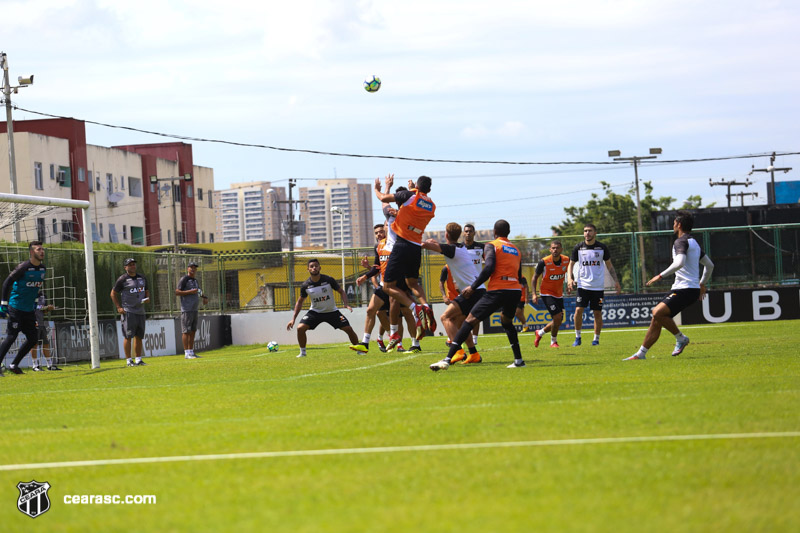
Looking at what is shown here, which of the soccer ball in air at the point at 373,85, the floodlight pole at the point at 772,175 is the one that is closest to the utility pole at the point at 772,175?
the floodlight pole at the point at 772,175

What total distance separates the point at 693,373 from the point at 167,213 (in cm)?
7765

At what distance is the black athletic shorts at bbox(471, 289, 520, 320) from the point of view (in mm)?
12356

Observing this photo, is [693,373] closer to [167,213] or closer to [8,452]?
[8,452]

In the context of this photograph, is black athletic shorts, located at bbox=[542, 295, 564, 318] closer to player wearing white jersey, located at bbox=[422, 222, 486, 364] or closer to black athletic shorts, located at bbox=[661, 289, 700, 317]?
player wearing white jersey, located at bbox=[422, 222, 486, 364]

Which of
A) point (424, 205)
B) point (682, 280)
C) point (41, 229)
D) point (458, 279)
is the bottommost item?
point (682, 280)

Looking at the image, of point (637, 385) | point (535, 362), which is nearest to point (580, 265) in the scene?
point (535, 362)

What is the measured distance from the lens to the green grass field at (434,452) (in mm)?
4488

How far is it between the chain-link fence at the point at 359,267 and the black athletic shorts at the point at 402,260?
1406 cm

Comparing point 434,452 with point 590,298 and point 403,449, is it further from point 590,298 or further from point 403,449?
point 590,298

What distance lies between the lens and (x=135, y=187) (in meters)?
78.8

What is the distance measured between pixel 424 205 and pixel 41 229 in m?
16.4

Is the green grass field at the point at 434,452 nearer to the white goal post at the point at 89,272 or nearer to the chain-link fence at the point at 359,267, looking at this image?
the white goal post at the point at 89,272

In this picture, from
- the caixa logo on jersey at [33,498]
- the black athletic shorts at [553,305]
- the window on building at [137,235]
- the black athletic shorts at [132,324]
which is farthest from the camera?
the window on building at [137,235]

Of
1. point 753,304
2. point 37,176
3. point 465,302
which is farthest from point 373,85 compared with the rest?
point 37,176
